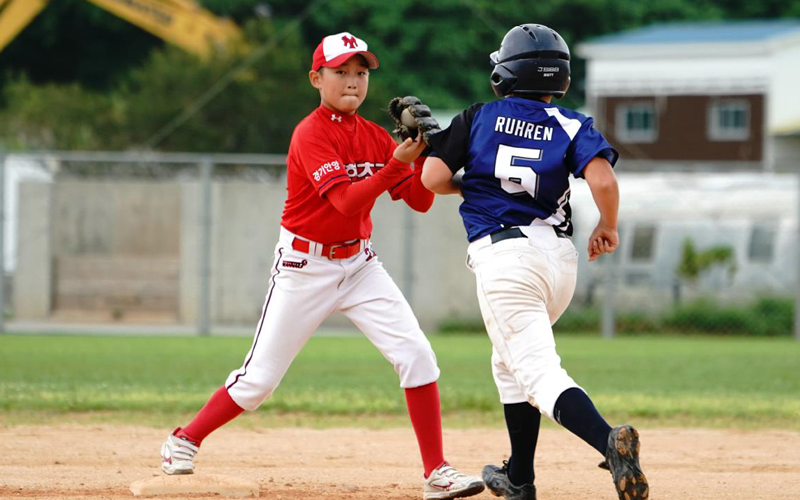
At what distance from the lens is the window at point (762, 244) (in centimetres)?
1781

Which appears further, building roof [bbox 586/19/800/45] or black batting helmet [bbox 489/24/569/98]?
building roof [bbox 586/19/800/45]

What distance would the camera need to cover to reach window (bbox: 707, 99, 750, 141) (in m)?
36.3

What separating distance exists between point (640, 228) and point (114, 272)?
795 cm

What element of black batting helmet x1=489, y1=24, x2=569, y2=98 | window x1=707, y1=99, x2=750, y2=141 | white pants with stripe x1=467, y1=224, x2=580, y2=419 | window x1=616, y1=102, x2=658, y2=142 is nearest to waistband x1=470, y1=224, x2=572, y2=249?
white pants with stripe x1=467, y1=224, x2=580, y2=419

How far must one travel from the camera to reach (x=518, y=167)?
4.73 meters

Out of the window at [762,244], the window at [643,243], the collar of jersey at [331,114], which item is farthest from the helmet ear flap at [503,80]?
the window at [643,243]

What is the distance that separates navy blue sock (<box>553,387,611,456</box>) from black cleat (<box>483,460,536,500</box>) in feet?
2.29

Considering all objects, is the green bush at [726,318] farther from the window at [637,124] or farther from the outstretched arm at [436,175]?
the window at [637,124]

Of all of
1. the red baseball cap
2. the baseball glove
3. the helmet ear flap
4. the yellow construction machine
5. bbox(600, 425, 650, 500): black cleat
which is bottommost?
bbox(600, 425, 650, 500): black cleat

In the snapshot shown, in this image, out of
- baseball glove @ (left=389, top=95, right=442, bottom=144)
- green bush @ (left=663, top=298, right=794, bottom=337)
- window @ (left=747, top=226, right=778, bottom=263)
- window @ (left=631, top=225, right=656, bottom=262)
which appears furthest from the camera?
window @ (left=631, top=225, right=656, bottom=262)

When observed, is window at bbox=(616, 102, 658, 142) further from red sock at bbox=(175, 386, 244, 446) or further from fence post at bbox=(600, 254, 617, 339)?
red sock at bbox=(175, 386, 244, 446)

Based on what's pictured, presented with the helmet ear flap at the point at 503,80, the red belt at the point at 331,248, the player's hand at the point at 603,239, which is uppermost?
the helmet ear flap at the point at 503,80

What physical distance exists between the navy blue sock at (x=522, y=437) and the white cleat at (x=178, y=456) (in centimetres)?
142

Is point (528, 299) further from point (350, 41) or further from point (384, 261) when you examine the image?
point (384, 261)
